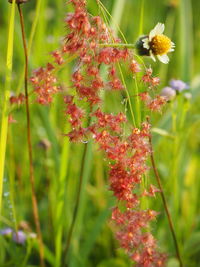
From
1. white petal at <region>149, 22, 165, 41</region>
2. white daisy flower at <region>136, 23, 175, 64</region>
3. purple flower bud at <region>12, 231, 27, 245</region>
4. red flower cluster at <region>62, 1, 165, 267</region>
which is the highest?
white petal at <region>149, 22, 165, 41</region>

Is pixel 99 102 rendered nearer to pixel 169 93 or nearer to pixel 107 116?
pixel 107 116

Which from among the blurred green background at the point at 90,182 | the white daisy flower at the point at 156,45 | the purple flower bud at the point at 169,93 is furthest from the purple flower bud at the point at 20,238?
the white daisy flower at the point at 156,45

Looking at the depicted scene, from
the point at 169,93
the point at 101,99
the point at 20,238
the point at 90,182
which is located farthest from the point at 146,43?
the point at 90,182

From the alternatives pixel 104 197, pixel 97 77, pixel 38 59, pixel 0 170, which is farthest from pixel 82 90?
pixel 104 197

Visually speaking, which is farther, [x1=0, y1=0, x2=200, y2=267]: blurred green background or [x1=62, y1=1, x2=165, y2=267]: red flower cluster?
[x1=0, y1=0, x2=200, y2=267]: blurred green background

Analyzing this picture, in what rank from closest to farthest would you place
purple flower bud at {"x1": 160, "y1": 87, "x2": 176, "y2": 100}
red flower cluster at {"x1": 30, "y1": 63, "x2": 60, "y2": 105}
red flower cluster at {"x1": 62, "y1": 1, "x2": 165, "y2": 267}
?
red flower cluster at {"x1": 62, "y1": 1, "x2": 165, "y2": 267}, red flower cluster at {"x1": 30, "y1": 63, "x2": 60, "y2": 105}, purple flower bud at {"x1": 160, "y1": 87, "x2": 176, "y2": 100}

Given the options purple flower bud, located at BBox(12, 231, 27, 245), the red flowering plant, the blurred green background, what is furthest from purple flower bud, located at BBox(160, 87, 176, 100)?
purple flower bud, located at BBox(12, 231, 27, 245)

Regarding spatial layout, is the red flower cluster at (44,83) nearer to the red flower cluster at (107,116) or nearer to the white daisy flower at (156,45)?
the red flower cluster at (107,116)

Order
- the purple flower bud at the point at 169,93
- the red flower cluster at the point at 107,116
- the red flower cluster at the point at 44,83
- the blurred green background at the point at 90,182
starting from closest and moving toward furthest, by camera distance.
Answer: the red flower cluster at the point at 107,116
the red flower cluster at the point at 44,83
the purple flower bud at the point at 169,93
the blurred green background at the point at 90,182

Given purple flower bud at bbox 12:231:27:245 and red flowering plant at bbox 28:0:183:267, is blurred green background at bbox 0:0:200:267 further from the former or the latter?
red flowering plant at bbox 28:0:183:267
